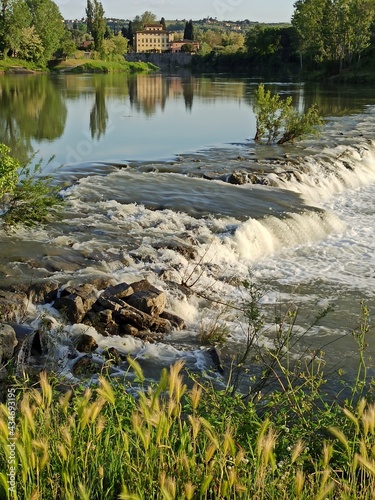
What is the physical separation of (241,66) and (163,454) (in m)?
97.2

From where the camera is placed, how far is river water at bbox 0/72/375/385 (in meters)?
8.16

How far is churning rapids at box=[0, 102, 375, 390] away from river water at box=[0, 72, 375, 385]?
0.09 feet

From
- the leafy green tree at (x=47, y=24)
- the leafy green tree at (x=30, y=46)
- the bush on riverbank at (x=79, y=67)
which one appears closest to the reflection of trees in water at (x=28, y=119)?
the bush on riverbank at (x=79, y=67)

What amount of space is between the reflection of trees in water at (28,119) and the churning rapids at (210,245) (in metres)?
4.52

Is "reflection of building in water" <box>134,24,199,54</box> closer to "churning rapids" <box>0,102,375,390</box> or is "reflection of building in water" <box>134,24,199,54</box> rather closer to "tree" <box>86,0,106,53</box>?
"tree" <box>86,0,106,53</box>

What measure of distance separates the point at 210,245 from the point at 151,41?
144373 mm

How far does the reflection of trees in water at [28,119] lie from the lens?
68.1 feet

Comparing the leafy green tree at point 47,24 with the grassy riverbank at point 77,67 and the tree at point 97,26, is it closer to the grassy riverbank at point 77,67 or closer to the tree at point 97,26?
the grassy riverbank at point 77,67

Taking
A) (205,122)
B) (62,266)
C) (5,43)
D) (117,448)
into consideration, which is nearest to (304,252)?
(62,266)

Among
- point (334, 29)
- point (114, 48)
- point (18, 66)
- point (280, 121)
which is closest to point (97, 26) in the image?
point (114, 48)

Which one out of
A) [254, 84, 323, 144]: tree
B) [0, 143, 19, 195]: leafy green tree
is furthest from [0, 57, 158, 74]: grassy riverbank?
[0, 143, 19, 195]: leafy green tree

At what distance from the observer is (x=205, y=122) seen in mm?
28078

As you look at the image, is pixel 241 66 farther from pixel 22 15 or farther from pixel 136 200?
pixel 136 200

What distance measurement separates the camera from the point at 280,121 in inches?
859
